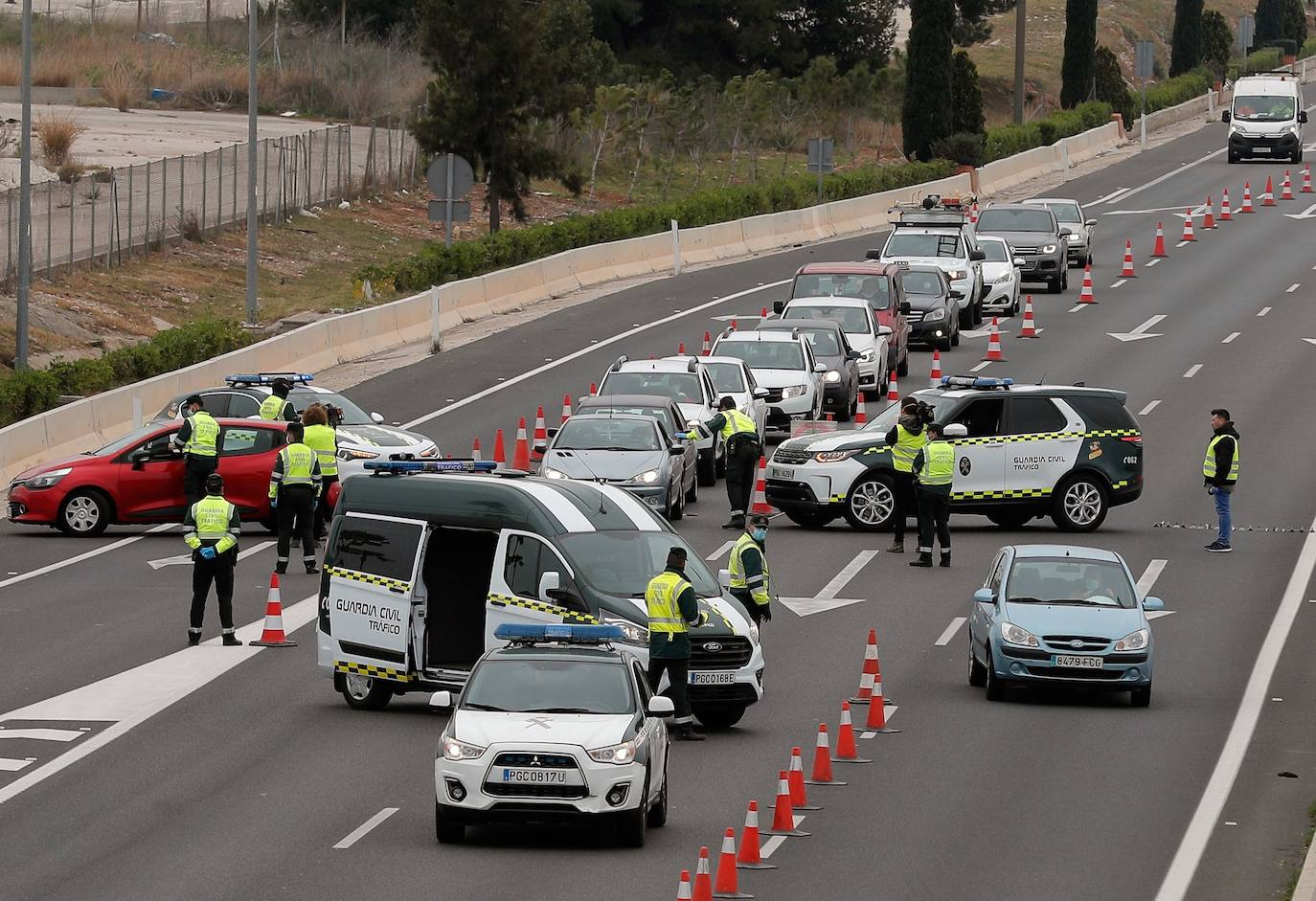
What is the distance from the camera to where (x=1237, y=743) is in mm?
17969

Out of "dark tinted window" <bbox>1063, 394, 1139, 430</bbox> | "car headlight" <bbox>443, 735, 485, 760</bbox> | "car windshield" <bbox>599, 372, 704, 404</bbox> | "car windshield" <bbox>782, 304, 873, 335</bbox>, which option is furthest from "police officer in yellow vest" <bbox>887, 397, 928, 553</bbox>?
"car headlight" <bbox>443, 735, 485, 760</bbox>

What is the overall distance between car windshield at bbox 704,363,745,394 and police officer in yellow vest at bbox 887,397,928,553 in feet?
19.7

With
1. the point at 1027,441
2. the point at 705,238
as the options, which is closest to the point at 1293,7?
the point at 705,238

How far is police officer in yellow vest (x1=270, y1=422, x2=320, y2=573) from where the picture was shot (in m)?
24.9

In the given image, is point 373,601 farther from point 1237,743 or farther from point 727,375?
point 727,375

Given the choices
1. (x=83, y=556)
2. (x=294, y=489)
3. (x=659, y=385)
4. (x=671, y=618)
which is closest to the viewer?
(x=671, y=618)

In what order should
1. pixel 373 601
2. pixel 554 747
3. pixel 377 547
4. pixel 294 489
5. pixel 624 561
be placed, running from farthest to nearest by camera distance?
A: pixel 294 489
pixel 377 547
pixel 373 601
pixel 624 561
pixel 554 747

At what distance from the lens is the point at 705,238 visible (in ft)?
181

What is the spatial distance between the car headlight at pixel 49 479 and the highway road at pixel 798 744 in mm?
714

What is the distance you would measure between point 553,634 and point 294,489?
1019cm

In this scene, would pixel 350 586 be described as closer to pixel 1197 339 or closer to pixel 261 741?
pixel 261 741

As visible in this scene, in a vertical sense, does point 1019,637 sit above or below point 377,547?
below

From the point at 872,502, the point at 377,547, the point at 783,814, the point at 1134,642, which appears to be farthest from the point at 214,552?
the point at 872,502

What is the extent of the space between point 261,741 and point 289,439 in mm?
8402
